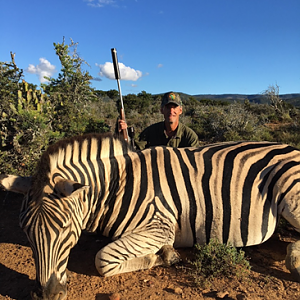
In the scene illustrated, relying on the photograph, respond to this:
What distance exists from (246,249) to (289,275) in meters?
0.58

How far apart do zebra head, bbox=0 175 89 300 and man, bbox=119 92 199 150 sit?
115 inches

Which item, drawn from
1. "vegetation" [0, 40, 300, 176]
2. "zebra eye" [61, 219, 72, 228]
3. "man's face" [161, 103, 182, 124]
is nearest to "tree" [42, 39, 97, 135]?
"vegetation" [0, 40, 300, 176]

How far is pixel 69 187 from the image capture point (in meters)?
2.27

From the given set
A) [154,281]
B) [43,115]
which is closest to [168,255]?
[154,281]

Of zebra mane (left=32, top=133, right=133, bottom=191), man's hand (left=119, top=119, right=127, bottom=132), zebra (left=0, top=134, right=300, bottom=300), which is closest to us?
zebra mane (left=32, top=133, right=133, bottom=191)

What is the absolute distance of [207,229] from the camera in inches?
118

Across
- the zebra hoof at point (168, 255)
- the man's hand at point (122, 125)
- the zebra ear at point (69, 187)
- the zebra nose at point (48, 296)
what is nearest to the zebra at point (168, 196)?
the zebra hoof at point (168, 255)

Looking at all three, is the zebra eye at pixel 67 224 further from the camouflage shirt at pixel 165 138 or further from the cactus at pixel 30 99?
the cactus at pixel 30 99

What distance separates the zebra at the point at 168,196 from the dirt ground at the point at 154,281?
0.13 metres

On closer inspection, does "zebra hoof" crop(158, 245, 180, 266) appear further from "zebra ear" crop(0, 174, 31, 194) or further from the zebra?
"zebra ear" crop(0, 174, 31, 194)

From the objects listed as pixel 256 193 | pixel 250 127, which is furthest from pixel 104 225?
pixel 250 127

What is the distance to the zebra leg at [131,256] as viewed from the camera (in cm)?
271

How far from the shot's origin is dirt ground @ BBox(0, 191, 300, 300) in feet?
8.12

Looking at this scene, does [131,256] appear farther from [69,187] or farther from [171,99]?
[171,99]
